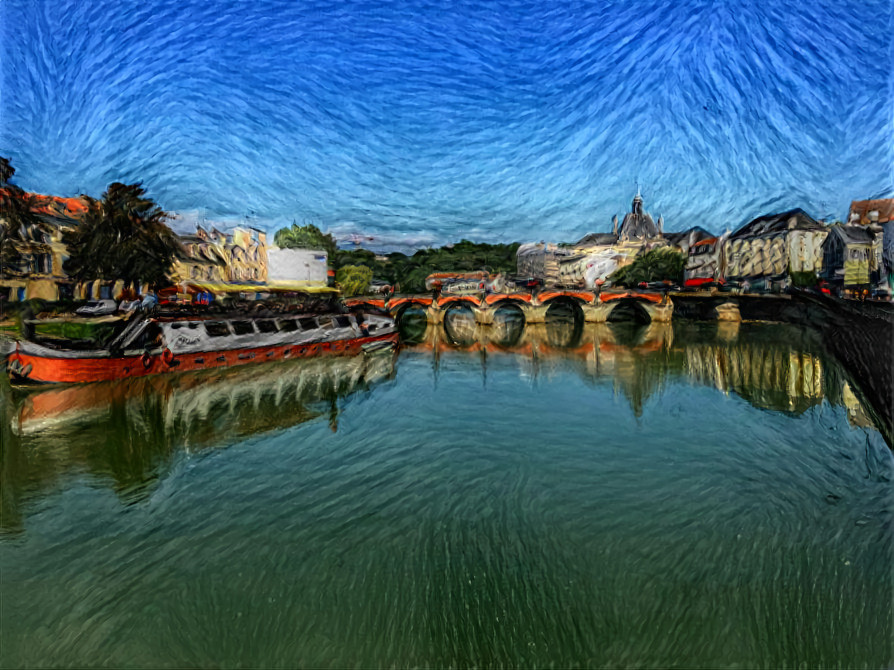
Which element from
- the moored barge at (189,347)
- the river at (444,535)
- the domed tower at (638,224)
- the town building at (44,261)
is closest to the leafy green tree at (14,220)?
the town building at (44,261)

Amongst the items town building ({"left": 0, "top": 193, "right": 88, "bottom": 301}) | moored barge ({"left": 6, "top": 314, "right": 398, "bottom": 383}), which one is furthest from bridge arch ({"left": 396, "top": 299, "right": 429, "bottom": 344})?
town building ({"left": 0, "top": 193, "right": 88, "bottom": 301})

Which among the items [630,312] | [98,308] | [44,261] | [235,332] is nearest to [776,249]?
[630,312]

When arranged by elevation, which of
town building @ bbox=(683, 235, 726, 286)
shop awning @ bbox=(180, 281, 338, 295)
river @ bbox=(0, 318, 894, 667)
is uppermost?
town building @ bbox=(683, 235, 726, 286)

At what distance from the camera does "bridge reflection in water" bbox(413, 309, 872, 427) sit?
21.1 meters

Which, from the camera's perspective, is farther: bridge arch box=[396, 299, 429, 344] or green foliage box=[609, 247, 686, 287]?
green foliage box=[609, 247, 686, 287]

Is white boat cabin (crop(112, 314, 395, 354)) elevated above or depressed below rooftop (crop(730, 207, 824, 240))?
below

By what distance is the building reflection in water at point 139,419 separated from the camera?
476 inches

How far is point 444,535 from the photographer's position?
8.84 meters

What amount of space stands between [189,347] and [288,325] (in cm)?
705

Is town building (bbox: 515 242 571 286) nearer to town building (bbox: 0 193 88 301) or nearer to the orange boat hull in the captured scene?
the orange boat hull

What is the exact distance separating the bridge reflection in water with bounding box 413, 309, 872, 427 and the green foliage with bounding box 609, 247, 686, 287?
2477 centimetres

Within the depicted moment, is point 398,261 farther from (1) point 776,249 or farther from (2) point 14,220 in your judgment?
(2) point 14,220

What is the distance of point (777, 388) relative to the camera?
72.2ft

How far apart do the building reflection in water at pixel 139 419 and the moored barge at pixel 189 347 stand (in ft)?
Answer: 2.66
